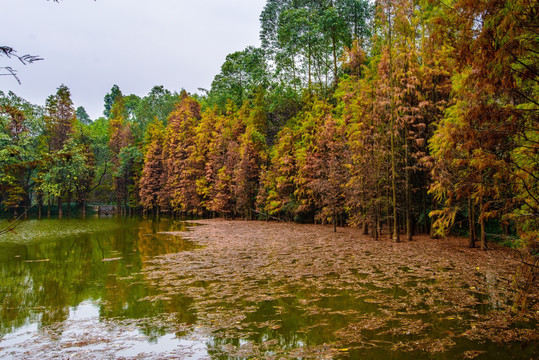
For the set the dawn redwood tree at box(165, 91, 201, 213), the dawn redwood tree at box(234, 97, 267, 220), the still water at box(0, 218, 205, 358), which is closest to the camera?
the still water at box(0, 218, 205, 358)

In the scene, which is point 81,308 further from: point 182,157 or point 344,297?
point 182,157

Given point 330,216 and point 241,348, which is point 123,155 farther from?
point 241,348

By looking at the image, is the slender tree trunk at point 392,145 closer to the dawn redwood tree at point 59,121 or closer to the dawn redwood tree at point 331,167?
the dawn redwood tree at point 331,167

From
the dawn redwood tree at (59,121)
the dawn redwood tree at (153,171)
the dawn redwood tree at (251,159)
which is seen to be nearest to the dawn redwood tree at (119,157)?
the dawn redwood tree at (153,171)

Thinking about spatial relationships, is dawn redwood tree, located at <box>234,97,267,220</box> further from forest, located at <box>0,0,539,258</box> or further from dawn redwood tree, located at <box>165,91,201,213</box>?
dawn redwood tree, located at <box>165,91,201,213</box>

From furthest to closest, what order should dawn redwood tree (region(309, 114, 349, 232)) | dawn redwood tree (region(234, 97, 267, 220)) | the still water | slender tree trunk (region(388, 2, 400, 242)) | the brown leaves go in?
dawn redwood tree (region(234, 97, 267, 220)), dawn redwood tree (region(309, 114, 349, 232)), slender tree trunk (region(388, 2, 400, 242)), the still water, the brown leaves

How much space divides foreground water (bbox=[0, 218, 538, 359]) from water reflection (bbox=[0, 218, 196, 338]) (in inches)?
1.6

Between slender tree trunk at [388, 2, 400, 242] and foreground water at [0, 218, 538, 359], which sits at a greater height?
slender tree trunk at [388, 2, 400, 242]

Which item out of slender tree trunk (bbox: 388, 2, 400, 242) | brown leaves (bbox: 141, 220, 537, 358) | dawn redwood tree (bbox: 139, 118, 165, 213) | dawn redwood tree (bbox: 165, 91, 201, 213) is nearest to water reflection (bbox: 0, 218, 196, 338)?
brown leaves (bbox: 141, 220, 537, 358)

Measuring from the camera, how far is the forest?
570 centimetres

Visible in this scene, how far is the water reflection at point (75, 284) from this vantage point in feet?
19.8

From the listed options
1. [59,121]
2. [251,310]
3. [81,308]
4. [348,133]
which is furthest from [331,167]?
[59,121]

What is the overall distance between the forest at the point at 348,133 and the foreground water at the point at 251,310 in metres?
1.80

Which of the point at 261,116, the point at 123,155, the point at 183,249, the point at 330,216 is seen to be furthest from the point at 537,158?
the point at 123,155
